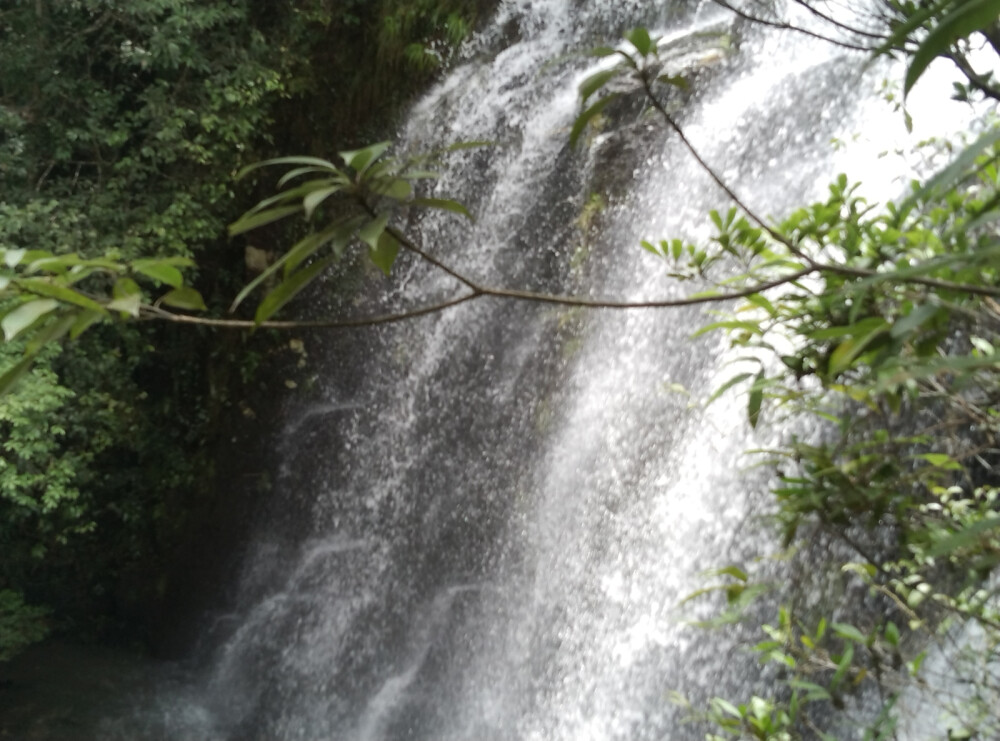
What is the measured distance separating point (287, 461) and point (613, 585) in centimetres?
266

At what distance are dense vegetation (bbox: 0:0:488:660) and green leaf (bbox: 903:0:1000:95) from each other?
4410 millimetres

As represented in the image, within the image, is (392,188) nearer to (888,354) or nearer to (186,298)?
(186,298)

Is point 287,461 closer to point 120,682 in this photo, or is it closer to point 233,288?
point 233,288

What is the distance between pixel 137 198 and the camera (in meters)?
5.15

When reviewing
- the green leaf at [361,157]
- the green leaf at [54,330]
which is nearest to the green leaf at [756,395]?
the green leaf at [361,157]

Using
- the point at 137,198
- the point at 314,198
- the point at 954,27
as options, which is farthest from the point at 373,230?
the point at 137,198

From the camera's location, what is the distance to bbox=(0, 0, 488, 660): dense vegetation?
4.75 metres

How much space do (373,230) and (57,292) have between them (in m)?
0.34

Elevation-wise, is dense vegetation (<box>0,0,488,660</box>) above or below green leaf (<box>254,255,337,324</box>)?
below

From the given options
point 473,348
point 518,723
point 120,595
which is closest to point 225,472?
point 120,595

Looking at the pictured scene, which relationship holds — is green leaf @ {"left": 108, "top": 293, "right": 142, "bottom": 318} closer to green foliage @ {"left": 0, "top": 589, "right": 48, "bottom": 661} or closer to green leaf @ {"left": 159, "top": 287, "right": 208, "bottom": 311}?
green leaf @ {"left": 159, "top": 287, "right": 208, "bottom": 311}

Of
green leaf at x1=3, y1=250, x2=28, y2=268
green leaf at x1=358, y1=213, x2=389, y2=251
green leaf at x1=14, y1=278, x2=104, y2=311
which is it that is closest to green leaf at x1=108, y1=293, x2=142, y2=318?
green leaf at x1=14, y1=278, x2=104, y2=311

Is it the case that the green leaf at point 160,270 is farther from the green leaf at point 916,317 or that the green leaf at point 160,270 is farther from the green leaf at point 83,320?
the green leaf at point 916,317

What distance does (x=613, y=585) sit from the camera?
399cm
